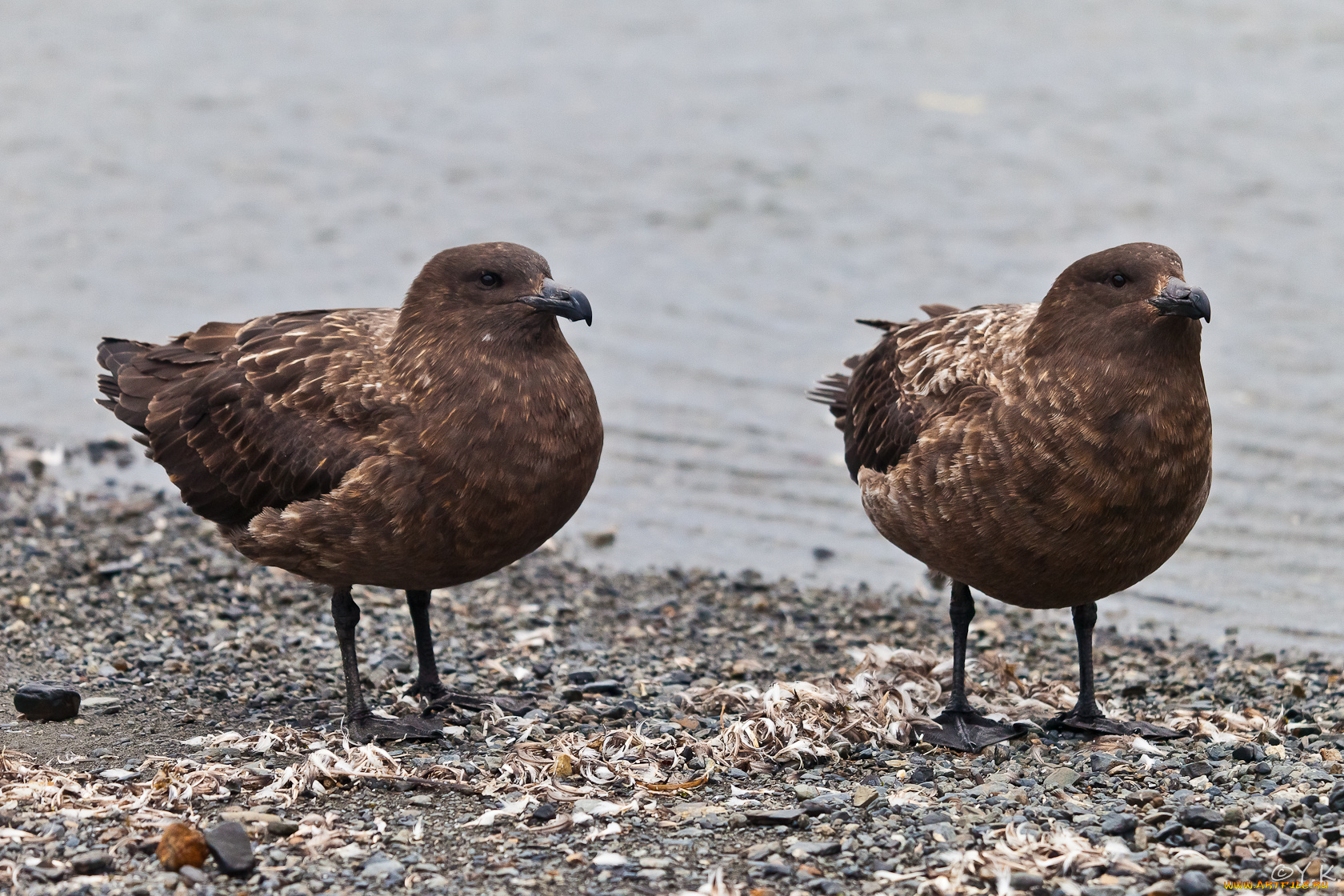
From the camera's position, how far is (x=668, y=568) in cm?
936

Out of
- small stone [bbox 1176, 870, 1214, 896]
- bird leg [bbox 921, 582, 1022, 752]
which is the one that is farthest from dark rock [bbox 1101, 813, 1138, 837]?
bird leg [bbox 921, 582, 1022, 752]

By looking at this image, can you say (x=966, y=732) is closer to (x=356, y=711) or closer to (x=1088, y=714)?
(x=1088, y=714)

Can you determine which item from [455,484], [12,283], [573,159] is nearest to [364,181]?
[573,159]

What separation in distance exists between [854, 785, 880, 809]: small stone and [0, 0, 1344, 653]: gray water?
369 cm

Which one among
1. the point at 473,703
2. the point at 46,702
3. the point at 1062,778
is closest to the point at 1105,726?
the point at 1062,778

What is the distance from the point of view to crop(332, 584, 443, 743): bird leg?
6340mm

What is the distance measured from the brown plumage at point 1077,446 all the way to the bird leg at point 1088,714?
1.13ft

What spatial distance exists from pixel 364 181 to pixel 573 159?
2.21 meters

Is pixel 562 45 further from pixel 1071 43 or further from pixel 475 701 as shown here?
pixel 475 701

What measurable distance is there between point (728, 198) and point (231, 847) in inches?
449

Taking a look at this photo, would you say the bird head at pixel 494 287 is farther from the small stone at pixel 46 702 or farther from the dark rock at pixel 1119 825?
the dark rock at pixel 1119 825

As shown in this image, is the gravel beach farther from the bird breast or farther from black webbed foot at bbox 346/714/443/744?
the bird breast

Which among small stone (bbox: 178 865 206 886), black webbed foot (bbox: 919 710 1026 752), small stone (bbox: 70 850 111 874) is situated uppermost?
small stone (bbox: 70 850 111 874)

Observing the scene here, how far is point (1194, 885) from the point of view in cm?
459
